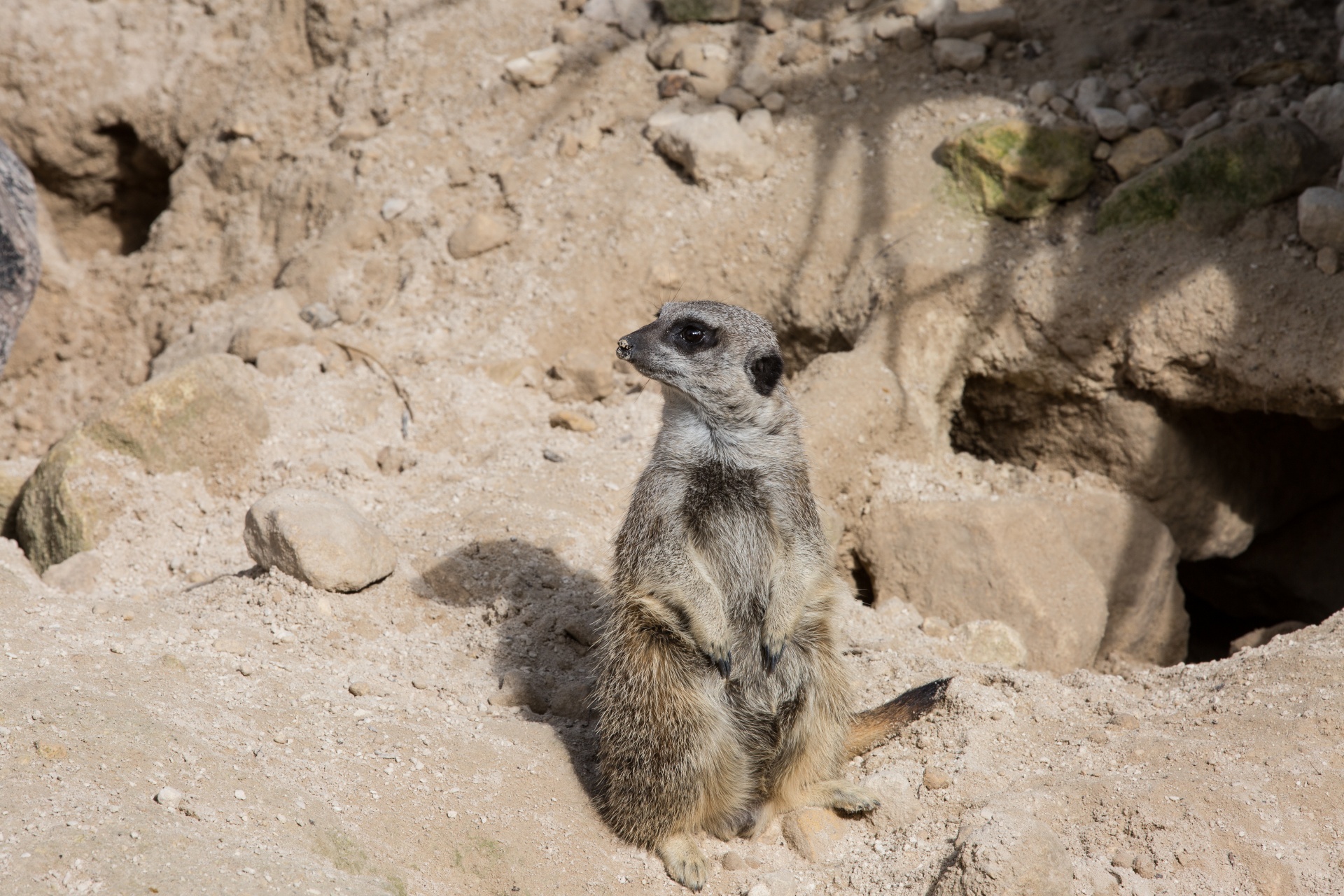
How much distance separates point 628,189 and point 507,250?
24.0 inches

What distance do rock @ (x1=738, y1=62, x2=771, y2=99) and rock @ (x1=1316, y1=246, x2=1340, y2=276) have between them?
238 cm


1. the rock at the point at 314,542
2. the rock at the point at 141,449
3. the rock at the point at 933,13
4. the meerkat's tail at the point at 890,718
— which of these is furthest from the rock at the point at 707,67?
the meerkat's tail at the point at 890,718

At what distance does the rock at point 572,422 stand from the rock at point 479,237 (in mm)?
1017

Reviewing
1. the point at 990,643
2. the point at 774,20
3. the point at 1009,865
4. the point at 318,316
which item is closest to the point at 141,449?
the point at 318,316

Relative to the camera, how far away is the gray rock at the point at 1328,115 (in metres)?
3.87

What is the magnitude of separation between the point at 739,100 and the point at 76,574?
3.32 meters

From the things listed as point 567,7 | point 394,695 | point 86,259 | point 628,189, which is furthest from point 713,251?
point 86,259

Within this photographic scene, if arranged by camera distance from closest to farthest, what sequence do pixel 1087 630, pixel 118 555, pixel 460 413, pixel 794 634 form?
pixel 794 634, pixel 118 555, pixel 1087 630, pixel 460 413

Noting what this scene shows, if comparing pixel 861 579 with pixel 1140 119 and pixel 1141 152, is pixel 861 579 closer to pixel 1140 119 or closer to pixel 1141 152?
pixel 1141 152

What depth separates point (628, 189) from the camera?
4.75 m

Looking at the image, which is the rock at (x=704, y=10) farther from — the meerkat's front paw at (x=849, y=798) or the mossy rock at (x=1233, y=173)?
the meerkat's front paw at (x=849, y=798)

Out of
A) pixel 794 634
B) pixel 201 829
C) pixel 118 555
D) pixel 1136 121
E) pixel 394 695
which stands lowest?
pixel 118 555

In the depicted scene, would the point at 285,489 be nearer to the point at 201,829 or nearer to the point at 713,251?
the point at 201,829

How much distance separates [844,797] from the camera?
8.40 ft
